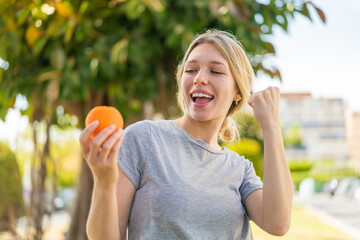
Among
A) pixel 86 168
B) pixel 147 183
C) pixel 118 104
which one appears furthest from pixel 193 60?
pixel 86 168

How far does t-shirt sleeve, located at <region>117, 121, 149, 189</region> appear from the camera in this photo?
151cm

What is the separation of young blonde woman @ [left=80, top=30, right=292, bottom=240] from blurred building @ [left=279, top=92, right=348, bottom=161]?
8353cm

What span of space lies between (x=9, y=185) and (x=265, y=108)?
7.15 meters

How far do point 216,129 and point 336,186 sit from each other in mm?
24370

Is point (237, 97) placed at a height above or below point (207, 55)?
below

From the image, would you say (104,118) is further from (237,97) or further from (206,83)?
(237,97)

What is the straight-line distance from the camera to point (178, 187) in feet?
5.02

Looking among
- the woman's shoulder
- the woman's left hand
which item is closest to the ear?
the woman's left hand

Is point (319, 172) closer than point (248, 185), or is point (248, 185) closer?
point (248, 185)

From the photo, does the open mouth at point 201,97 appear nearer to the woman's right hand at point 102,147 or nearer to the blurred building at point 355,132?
the woman's right hand at point 102,147

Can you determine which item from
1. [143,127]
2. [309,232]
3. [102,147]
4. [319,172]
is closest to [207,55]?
[143,127]

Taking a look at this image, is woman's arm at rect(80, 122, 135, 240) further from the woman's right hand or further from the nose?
the nose

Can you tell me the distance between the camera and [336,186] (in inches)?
957

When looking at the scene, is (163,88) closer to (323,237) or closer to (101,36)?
(101,36)
